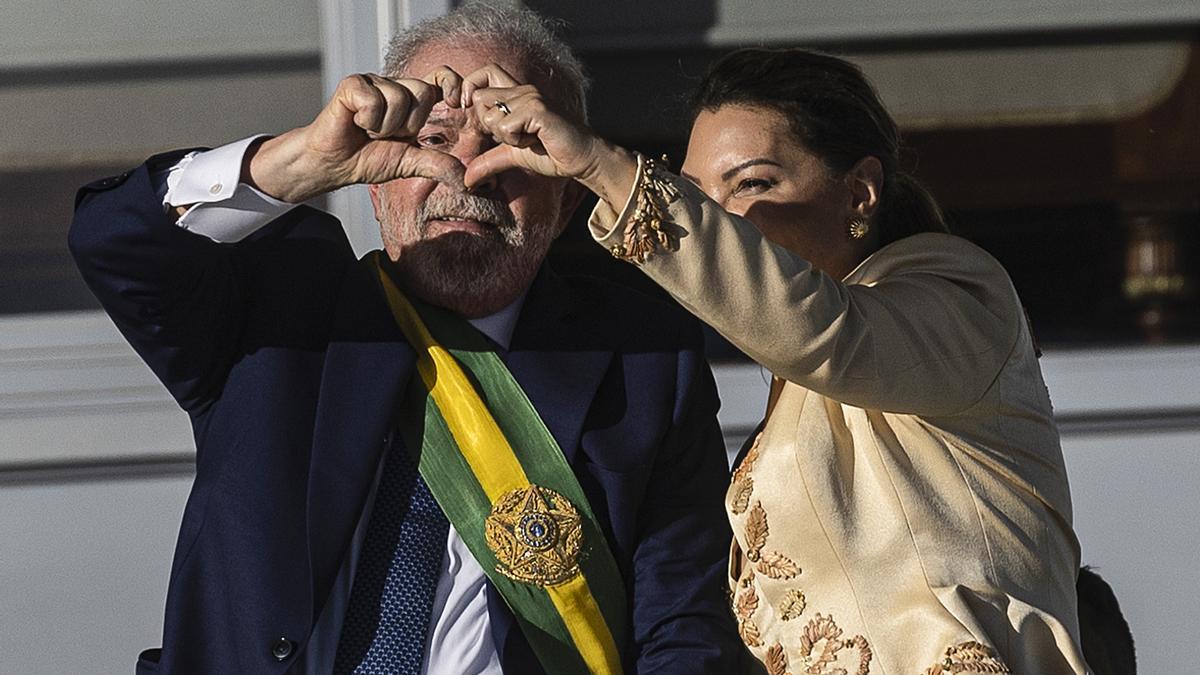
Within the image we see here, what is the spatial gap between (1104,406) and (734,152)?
1613mm

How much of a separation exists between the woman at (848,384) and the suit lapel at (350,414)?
0.28 meters

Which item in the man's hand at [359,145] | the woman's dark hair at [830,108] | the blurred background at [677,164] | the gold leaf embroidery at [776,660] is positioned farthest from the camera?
the blurred background at [677,164]

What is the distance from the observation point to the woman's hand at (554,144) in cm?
161

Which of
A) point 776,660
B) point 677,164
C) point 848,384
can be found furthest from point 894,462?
point 677,164

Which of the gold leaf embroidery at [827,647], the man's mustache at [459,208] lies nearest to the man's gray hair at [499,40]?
the man's mustache at [459,208]

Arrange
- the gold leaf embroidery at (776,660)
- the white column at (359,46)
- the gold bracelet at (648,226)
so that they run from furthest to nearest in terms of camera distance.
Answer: the white column at (359,46) → the gold leaf embroidery at (776,660) → the gold bracelet at (648,226)

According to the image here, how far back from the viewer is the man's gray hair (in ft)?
6.98

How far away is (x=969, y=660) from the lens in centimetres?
168

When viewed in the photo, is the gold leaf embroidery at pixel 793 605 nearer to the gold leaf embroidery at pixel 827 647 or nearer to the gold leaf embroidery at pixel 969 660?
the gold leaf embroidery at pixel 827 647

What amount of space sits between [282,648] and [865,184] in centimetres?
91

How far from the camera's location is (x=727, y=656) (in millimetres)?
2088

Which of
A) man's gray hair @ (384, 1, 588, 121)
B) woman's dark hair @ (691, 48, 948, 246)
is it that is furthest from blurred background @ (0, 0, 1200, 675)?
woman's dark hair @ (691, 48, 948, 246)

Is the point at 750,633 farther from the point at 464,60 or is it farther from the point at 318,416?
the point at 464,60

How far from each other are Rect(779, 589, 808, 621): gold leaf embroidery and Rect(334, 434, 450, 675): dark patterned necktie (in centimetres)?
46
